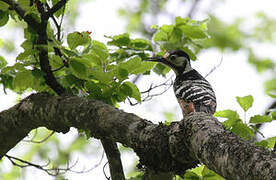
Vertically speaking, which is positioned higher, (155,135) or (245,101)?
(245,101)

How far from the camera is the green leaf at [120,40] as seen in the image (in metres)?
3.06

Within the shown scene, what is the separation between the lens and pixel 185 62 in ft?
16.7

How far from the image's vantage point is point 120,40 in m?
3.07

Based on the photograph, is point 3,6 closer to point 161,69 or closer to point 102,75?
point 102,75

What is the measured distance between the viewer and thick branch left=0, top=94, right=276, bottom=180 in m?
1.42

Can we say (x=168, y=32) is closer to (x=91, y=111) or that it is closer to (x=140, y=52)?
(x=140, y=52)

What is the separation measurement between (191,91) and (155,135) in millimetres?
2254

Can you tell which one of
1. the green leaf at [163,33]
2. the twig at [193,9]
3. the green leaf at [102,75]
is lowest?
the green leaf at [102,75]

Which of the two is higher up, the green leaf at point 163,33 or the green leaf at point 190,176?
the green leaf at point 163,33

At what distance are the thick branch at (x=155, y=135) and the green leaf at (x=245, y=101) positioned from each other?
1.78 ft

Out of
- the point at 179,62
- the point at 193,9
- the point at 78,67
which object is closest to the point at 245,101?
the point at 78,67

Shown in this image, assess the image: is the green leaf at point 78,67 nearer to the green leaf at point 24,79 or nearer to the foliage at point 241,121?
the green leaf at point 24,79

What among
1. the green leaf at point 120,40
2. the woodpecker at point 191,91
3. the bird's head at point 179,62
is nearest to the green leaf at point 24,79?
the green leaf at point 120,40

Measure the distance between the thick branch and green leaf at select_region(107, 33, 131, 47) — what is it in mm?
706
